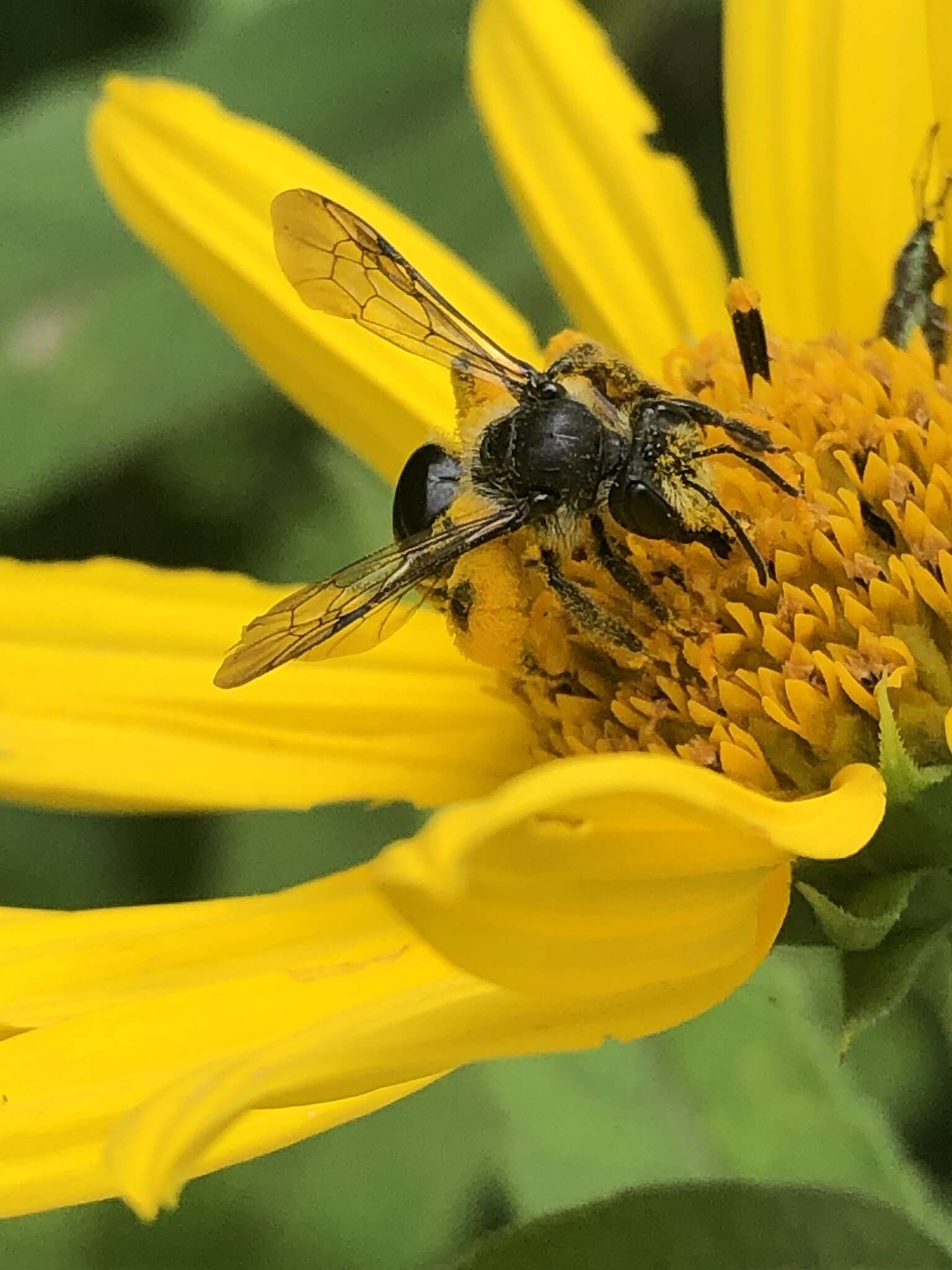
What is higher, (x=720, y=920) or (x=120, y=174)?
(x=120, y=174)

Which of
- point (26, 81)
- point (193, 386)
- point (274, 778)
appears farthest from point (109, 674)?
point (26, 81)

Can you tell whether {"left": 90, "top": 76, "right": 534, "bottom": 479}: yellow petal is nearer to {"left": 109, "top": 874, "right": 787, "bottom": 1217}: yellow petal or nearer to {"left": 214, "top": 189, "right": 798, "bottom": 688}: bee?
{"left": 214, "top": 189, "right": 798, "bottom": 688}: bee

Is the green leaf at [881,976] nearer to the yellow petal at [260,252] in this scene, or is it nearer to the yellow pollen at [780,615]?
the yellow pollen at [780,615]

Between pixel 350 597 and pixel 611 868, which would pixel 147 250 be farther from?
pixel 611 868

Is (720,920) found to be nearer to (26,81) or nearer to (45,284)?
(45,284)

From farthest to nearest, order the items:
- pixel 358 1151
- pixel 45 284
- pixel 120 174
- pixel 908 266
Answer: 1. pixel 45 284
2. pixel 358 1151
3. pixel 120 174
4. pixel 908 266

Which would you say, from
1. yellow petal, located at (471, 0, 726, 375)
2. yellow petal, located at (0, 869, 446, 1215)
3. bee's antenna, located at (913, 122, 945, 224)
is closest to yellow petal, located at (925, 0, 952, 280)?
bee's antenna, located at (913, 122, 945, 224)
